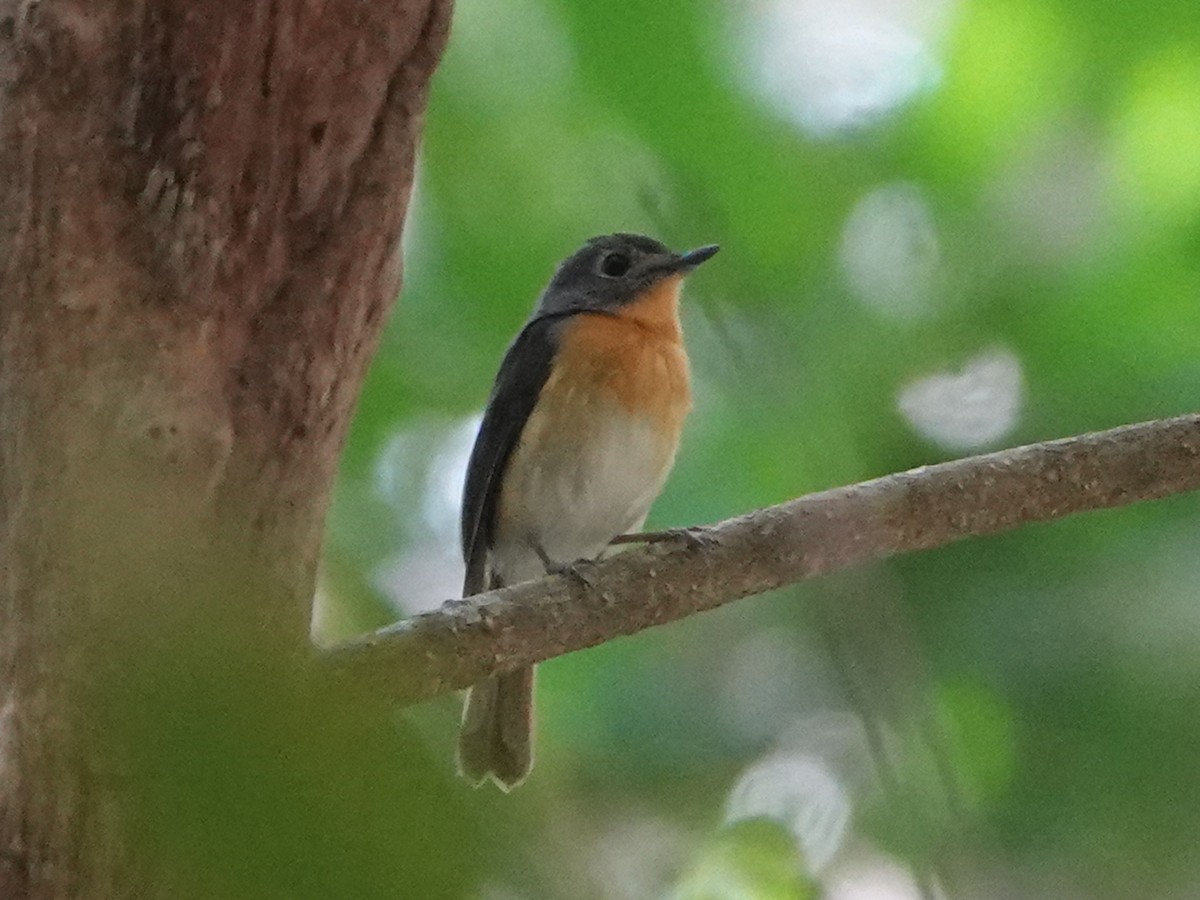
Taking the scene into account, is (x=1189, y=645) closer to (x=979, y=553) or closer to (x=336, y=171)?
(x=979, y=553)

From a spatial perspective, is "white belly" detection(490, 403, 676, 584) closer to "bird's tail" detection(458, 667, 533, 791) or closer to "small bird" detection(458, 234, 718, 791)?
"small bird" detection(458, 234, 718, 791)

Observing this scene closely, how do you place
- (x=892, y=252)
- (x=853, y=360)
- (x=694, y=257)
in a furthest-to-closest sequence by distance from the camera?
1. (x=694, y=257)
2. (x=892, y=252)
3. (x=853, y=360)

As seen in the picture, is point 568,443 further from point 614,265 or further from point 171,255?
point 171,255

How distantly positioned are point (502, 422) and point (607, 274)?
58 cm

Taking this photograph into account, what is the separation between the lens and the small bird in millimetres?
2863

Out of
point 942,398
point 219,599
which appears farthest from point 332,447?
point 219,599

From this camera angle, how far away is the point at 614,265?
3.30 meters

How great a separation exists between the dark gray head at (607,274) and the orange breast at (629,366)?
0.11 m

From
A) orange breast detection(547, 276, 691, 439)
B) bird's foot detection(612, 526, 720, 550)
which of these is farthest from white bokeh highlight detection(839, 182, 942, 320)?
orange breast detection(547, 276, 691, 439)

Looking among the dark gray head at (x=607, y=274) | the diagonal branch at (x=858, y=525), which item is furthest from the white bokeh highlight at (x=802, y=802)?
the dark gray head at (x=607, y=274)

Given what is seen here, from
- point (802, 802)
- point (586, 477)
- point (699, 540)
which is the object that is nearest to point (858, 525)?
point (699, 540)

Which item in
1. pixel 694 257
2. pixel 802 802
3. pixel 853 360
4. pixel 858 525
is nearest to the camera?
pixel 802 802

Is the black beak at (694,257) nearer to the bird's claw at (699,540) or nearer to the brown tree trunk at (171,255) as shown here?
the bird's claw at (699,540)

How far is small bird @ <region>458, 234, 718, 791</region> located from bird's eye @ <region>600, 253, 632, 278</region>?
0.73 feet
